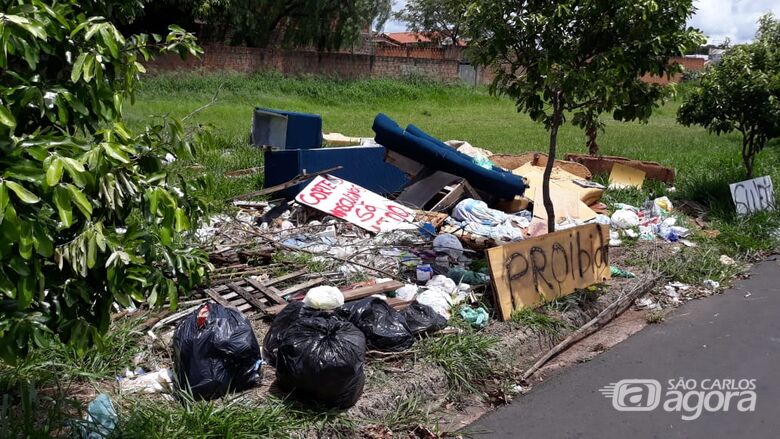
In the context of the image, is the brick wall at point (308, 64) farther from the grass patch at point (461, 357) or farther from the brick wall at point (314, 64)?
the grass patch at point (461, 357)

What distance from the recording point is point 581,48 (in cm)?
666

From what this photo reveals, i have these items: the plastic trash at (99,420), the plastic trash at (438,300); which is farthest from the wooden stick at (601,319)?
the plastic trash at (99,420)

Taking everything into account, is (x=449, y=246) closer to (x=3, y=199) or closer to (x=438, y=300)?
(x=438, y=300)

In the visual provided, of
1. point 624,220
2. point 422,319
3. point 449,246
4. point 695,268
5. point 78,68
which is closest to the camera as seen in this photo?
point 78,68

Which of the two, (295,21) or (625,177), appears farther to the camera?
(295,21)

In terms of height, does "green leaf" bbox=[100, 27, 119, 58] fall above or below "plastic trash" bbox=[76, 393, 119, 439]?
above

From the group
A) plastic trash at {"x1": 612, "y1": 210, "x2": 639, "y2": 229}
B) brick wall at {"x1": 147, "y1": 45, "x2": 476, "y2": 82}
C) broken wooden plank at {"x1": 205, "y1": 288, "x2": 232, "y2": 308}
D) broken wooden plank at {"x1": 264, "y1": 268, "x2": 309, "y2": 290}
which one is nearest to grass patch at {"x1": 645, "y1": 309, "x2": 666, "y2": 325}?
plastic trash at {"x1": 612, "y1": 210, "x2": 639, "y2": 229}

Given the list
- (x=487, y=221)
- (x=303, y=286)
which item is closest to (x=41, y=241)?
(x=303, y=286)

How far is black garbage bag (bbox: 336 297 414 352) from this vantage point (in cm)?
484

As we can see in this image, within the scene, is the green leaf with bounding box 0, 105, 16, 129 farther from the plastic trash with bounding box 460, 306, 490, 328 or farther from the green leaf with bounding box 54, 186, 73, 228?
the plastic trash with bounding box 460, 306, 490, 328

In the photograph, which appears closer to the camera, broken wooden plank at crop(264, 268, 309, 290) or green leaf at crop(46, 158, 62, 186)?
green leaf at crop(46, 158, 62, 186)

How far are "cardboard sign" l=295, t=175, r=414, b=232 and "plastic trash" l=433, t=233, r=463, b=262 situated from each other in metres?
0.83

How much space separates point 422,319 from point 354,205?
3156 mm

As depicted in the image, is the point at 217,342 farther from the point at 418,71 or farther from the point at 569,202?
the point at 418,71
